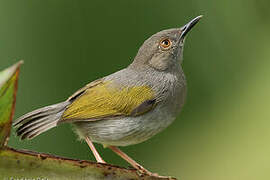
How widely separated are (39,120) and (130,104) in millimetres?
692

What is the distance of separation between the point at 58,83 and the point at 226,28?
1.38 m

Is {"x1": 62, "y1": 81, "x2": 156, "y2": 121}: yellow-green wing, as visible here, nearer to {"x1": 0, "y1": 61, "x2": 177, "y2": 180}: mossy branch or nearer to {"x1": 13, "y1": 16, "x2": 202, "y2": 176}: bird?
{"x1": 13, "y1": 16, "x2": 202, "y2": 176}: bird

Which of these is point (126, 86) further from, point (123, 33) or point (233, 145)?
point (233, 145)

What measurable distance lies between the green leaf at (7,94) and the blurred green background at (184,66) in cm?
182

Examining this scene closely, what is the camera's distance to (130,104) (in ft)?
11.2

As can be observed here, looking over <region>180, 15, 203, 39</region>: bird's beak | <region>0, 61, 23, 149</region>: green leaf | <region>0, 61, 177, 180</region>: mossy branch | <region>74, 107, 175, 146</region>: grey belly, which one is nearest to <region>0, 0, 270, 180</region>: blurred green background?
<region>180, 15, 203, 39</region>: bird's beak

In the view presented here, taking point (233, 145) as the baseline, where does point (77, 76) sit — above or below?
above

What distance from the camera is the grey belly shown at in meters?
3.32

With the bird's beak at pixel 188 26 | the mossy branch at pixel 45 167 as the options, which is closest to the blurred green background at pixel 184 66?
the bird's beak at pixel 188 26

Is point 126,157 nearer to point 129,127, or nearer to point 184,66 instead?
point 129,127

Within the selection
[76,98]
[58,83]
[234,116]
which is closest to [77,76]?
[58,83]

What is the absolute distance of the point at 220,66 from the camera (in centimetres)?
362

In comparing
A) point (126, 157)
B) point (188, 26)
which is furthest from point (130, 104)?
point (188, 26)

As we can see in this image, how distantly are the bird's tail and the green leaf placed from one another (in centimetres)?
175
